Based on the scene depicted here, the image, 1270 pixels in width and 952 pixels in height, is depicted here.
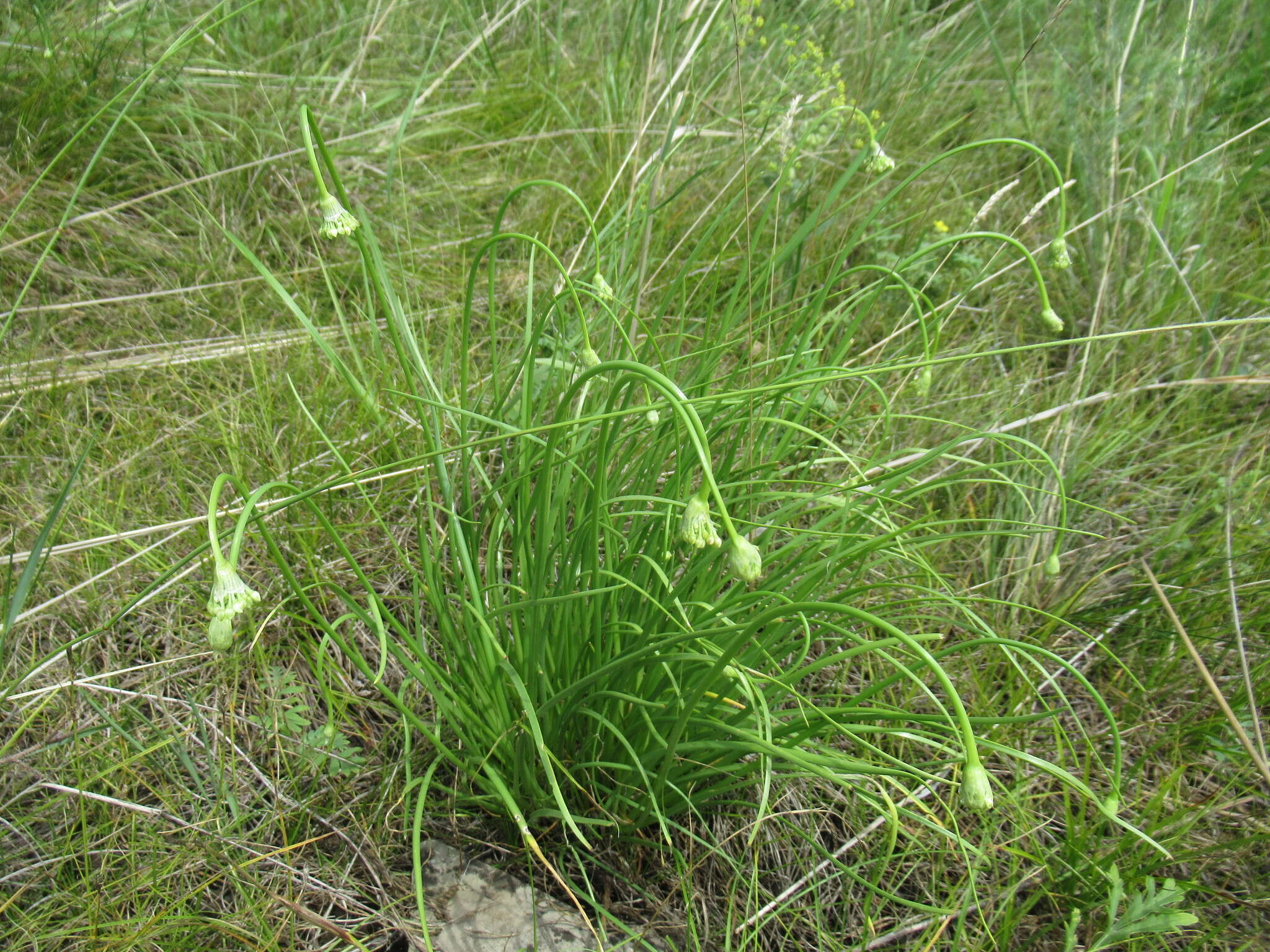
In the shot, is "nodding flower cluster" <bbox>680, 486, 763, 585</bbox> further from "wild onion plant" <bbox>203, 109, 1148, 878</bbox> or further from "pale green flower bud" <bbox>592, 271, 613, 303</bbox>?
"pale green flower bud" <bbox>592, 271, 613, 303</bbox>

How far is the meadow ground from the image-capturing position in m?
1.30

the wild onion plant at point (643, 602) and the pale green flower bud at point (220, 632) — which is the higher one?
the pale green flower bud at point (220, 632)

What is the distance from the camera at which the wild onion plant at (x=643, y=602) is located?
1.15m

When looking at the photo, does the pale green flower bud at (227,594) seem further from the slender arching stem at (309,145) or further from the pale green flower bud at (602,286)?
the pale green flower bud at (602,286)

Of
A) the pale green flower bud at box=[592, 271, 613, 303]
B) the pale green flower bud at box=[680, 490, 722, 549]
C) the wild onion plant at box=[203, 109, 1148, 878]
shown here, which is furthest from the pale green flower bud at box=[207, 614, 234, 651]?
the pale green flower bud at box=[592, 271, 613, 303]

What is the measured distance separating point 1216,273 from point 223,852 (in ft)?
9.13

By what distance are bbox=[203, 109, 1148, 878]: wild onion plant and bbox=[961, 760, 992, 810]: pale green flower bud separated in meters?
0.19

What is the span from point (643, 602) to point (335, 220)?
26.8 inches

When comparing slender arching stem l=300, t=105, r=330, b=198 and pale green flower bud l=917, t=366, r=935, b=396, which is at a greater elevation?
slender arching stem l=300, t=105, r=330, b=198

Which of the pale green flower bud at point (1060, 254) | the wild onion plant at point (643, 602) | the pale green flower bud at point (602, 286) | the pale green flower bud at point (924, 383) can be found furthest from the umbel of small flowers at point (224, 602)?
the pale green flower bud at point (1060, 254)

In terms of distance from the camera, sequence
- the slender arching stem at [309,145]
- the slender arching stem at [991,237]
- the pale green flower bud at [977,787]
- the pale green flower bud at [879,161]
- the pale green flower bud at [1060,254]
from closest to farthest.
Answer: the pale green flower bud at [977,787], the slender arching stem at [309,145], the slender arching stem at [991,237], the pale green flower bud at [1060,254], the pale green flower bud at [879,161]

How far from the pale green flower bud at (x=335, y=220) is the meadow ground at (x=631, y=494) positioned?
0.03 metres

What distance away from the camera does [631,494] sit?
1.50 metres

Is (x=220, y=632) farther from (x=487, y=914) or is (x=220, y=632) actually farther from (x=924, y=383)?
(x=924, y=383)
